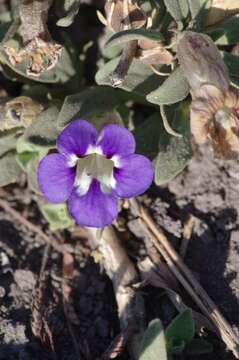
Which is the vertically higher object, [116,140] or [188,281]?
[116,140]

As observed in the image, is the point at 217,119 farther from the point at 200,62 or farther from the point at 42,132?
the point at 42,132

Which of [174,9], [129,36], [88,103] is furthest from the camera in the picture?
[88,103]

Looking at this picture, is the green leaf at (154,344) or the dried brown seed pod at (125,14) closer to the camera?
the green leaf at (154,344)

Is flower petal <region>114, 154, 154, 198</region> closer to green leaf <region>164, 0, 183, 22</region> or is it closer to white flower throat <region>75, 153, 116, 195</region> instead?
white flower throat <region>75, 153, 116, 195</region>

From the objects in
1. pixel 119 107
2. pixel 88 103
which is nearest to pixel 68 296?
pixel 88 103

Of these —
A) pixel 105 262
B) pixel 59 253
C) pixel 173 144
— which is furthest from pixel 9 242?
pixel 173 144

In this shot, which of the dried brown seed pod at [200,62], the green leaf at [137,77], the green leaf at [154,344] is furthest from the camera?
the green leaf at [137,77]

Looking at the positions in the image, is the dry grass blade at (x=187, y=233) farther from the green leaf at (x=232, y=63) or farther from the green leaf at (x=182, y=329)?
the green leaf at (x=232, y=63)

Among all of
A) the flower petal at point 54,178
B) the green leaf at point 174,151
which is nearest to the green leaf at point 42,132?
the flower petal at point 54,178
